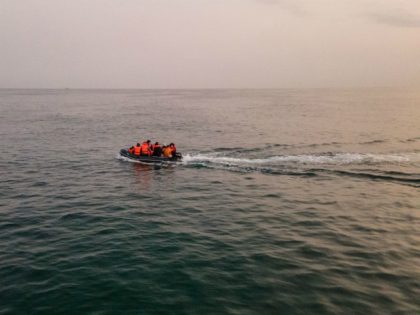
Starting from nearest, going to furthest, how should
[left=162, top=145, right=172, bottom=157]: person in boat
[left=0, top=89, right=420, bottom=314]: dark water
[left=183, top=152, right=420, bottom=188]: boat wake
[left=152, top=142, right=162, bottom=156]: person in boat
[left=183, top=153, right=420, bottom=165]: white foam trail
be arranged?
[left=0, top=89, right=420, bottom=314]: dark water < [left=183, top=152, right=420, bottom=188]: boat wake < [left=162, top=145, right=172, bottom=157]: person in boat < [left=183, top=153, right=420, bottom=165]: white foam trail < [left=152, top=142, right=162, bottom=156]: person in boat

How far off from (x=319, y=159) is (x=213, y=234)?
22325 millimetres

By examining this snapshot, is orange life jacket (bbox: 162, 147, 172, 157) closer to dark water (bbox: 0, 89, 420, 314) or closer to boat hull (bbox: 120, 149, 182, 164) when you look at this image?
boat hull (bbox: 120, 149, 182, 164)

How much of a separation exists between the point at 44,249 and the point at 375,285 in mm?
15191

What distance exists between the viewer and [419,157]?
4212 centimetres

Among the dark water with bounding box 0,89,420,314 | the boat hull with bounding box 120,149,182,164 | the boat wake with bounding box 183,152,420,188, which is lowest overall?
the dark water with bounding box 0,89,420,314

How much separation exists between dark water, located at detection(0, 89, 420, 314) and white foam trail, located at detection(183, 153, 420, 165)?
20 cm

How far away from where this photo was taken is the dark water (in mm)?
15539

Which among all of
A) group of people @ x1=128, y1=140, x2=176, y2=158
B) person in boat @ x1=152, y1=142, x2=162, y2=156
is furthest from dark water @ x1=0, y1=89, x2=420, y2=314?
person in boat @ x1=152, y1=142, x2=162, y2=156

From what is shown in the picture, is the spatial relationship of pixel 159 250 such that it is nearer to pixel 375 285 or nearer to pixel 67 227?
pixel 67 227

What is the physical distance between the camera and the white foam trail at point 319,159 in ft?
131

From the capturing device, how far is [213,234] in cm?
2197

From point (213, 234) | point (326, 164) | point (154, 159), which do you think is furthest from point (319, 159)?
point (213, 234)

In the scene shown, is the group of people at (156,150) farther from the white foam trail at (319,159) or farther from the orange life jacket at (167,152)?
the white foam trail at (319,159)

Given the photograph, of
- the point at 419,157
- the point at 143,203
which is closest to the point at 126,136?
the point at 143,203
